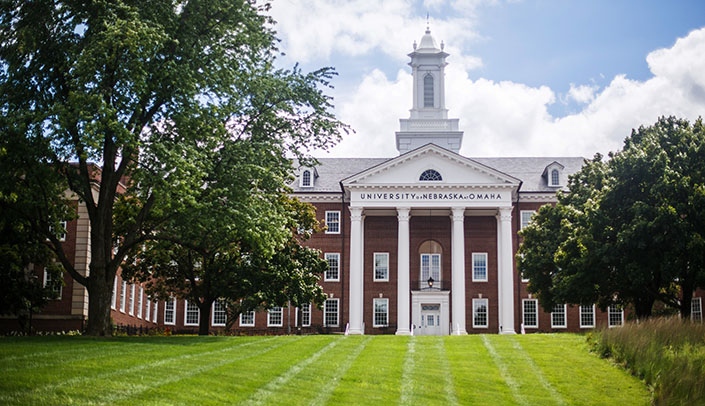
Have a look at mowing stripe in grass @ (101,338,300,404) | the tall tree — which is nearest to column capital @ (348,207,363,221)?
the tall tree

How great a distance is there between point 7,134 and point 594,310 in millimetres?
46407

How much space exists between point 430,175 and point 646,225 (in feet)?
102

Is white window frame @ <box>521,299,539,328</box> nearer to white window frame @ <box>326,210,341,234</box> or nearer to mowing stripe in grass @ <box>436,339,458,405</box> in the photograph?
white window frame @ <box>326,210,341,234</box>

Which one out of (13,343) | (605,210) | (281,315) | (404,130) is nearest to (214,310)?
(281,315)

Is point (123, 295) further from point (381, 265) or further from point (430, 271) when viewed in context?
point (430, 271)

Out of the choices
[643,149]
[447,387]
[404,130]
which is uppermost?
[404,130]

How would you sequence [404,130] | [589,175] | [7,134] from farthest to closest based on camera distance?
1. [404,130]
2. [589,175]
3. [7,134]

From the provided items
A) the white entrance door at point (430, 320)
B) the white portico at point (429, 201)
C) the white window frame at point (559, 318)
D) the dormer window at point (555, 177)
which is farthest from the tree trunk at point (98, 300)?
the dormer window at point (555, 177)

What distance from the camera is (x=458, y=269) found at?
62.4 meters

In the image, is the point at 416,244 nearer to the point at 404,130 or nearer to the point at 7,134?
the point at 404,130

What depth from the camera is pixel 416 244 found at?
67.3 m

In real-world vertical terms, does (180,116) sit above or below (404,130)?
below

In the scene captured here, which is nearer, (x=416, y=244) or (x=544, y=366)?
(x=544, y=366)

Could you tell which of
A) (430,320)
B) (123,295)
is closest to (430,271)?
(430,320)
